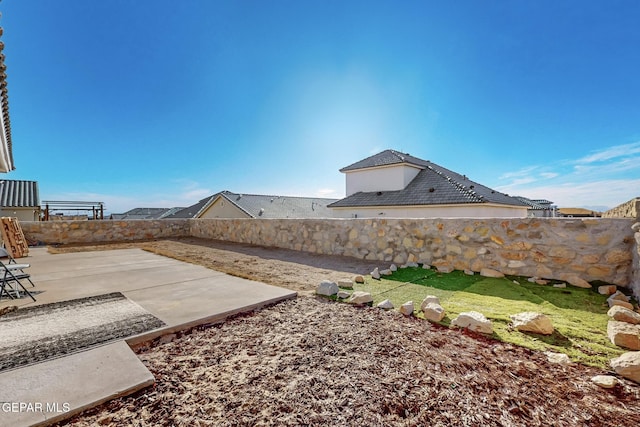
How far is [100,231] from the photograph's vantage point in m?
12.4

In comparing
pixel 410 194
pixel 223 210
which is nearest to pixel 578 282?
pixel 410 194

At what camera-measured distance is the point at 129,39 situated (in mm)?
10016

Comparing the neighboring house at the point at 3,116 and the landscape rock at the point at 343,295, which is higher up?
the neighboring house at the point at 3,116

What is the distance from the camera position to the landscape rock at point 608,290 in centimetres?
343

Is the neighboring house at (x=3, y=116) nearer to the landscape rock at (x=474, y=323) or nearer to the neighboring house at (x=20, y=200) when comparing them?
the landscape rock at (x=474, y=323)

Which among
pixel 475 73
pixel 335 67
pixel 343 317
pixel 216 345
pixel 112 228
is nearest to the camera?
pixel 216 345

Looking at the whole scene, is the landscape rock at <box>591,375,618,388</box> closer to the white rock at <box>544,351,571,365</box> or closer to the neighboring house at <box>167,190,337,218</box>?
the white rock at <box>544,351,571,365</box>

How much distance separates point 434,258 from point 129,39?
43.4 feet

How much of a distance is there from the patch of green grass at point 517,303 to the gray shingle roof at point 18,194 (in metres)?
26.6

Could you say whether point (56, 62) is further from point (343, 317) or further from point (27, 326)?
point (343, 317)

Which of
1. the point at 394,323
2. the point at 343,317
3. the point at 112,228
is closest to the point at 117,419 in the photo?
the point at 343,317

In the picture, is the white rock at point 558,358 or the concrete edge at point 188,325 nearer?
the white rock at point 558,358

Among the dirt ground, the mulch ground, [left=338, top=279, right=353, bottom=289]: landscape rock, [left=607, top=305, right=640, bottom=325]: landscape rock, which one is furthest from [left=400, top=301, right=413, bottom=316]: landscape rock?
[left=607, top=305, right=640, bottom=325]: landscape rock

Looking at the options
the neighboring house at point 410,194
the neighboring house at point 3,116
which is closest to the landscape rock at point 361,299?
the neighboring house at point 3,116
